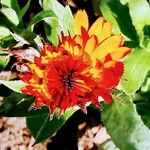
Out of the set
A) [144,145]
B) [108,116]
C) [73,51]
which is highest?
[73,51]

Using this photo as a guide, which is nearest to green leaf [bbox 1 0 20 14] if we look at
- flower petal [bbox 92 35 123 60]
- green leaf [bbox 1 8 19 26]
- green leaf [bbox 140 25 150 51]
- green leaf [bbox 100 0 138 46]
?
green leaf [bbox 1 8 19 26]

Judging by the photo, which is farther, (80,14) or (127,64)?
(127,64)

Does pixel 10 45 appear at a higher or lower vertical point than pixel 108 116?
higher

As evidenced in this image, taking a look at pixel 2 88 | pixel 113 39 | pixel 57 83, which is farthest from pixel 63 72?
pixel 2 88

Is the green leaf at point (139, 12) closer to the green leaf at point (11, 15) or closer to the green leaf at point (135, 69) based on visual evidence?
the green leaf at point (135, 69)

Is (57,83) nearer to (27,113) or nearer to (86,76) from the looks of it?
(86,76)

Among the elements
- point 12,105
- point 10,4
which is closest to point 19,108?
point 12,105

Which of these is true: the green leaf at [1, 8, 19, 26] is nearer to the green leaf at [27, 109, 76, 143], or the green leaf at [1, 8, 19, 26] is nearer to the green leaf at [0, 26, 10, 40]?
the green leaf at [0, 26, 10, 40]

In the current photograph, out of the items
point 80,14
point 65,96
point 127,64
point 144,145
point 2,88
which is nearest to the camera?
point 65,96
